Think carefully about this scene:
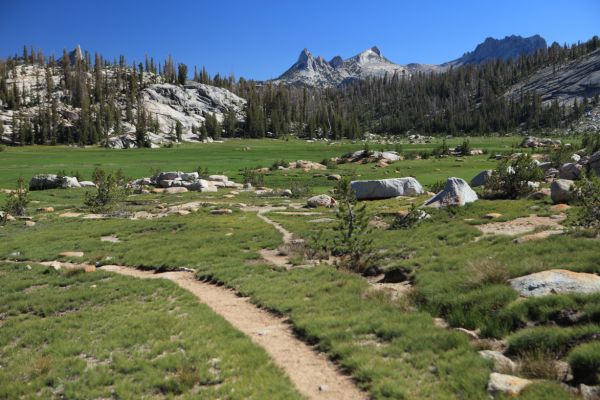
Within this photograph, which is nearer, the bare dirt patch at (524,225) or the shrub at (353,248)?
the shrub at (353,248)

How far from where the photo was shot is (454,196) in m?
32.1

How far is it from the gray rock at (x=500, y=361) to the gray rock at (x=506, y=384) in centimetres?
51

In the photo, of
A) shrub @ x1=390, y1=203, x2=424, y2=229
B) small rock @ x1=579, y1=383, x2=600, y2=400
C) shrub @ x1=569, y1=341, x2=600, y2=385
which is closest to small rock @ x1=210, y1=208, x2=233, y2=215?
shrub @ x1=390, y1=203, x2=424, y2=229

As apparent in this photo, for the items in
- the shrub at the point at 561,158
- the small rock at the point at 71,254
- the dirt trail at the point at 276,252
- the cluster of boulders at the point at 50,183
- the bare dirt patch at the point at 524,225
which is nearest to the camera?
the bare dirt patch at the point at 524,225

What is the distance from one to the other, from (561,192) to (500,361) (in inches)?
906

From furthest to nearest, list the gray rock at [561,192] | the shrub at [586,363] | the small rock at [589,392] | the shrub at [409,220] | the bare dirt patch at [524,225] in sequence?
1. the gray rock at [561,192]
2. the shrub at [409,220]
3. the bare dirt patch at [524,225]
4. the shrub at [586,363]
5. the small rock at [589,392]

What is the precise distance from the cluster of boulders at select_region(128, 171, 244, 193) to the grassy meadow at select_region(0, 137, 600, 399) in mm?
32472

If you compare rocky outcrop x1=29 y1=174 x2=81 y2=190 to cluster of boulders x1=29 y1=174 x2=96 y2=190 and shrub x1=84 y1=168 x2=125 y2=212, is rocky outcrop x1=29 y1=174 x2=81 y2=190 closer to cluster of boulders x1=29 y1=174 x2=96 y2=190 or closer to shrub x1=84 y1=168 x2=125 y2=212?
cluster of boulders x1=29 y1=174 x2=96 y2=190

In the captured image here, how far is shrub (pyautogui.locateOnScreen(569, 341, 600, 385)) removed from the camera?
8516 millimetres

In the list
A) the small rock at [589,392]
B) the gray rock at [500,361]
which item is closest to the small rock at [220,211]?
the gray rock at [500,361]

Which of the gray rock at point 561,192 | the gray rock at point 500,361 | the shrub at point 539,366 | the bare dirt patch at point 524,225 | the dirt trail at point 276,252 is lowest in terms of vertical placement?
the dirt trail at point 276,252

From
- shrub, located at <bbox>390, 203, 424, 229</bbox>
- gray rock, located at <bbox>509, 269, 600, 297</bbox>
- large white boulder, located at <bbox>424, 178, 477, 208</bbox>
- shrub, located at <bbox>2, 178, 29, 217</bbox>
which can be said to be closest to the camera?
gray rock, located at <bbox>509, 269, 600, 297</bbox>

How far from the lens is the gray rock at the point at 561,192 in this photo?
1117 inches

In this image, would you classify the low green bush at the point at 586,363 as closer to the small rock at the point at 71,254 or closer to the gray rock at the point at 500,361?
the gray rock at the point at 500,361
